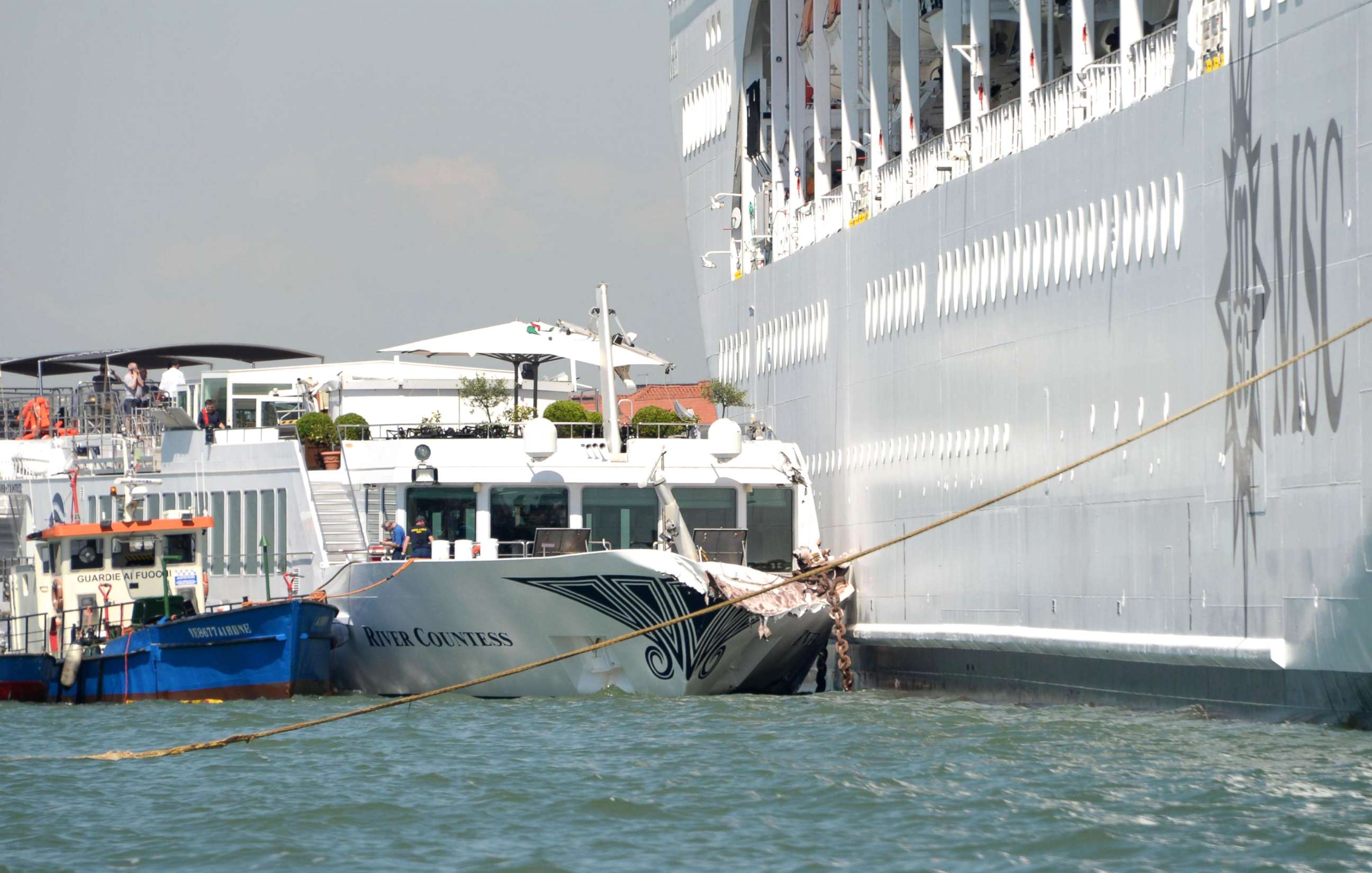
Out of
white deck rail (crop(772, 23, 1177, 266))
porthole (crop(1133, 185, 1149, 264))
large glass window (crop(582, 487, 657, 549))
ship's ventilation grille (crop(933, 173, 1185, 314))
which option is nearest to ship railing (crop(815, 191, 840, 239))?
white deck rail (crop(772, 23, 1177, 266))

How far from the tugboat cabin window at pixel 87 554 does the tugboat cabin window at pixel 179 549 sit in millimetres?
795

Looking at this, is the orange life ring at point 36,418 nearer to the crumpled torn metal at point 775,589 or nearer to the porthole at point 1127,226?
the crumpled torn metal at point 775,589

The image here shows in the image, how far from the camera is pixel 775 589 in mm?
22828

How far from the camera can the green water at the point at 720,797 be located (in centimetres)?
1216

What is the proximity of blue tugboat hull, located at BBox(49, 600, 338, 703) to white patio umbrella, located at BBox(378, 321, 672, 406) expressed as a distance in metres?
4.18

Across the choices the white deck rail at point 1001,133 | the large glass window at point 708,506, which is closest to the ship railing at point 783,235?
the white deck rail at point 1001,133

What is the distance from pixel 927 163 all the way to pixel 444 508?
281 inches

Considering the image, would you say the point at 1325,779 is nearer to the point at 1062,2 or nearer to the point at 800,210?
the point at 1062,2

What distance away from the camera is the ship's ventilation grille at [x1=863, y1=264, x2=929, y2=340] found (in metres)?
25.2

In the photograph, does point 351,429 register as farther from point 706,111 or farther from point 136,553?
point 706,111

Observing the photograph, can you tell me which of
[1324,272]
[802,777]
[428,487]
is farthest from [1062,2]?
[802,777]

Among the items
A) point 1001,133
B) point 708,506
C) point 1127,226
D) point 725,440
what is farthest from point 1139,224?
point 708,506

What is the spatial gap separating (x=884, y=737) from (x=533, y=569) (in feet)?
18.7

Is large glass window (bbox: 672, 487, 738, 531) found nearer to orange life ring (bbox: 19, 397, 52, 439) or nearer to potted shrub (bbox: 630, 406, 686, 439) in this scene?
potted shrub (bbox: 630, 406, 686, 439)
